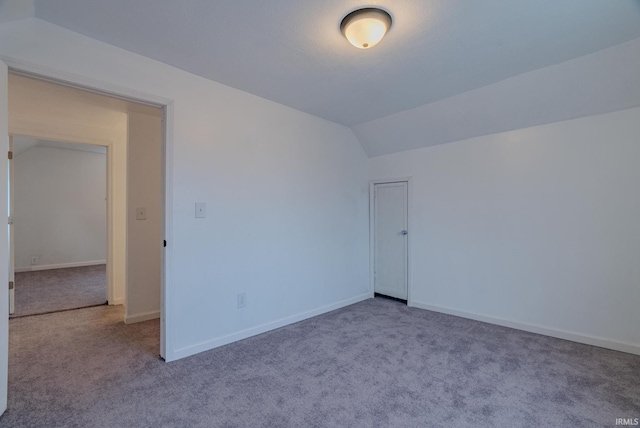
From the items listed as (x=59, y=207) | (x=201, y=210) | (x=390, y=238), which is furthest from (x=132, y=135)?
(x=59, y=207)

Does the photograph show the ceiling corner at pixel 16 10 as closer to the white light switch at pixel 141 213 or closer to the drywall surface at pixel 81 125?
the drywall surface at pixel 81 125

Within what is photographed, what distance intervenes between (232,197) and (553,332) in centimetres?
332

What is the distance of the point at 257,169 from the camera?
2.97 meters

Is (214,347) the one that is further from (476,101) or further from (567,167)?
(567,167)

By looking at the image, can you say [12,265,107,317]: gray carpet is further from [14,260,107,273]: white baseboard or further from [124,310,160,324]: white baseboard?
[124,310,160,324]: white baseboard

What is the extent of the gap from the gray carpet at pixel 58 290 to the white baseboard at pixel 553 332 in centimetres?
456

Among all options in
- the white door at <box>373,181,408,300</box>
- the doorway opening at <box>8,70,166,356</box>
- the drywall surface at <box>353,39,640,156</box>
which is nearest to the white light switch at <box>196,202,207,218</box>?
the doorway opening at <box>8,70,166,356</box>

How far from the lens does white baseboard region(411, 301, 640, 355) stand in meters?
2.50

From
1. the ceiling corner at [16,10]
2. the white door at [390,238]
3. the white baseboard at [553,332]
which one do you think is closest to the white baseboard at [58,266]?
the ceiling corner at [16,10]

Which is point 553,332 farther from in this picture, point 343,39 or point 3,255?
point 3,255

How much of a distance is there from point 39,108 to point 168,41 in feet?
8.07

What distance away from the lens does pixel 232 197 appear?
2775mm

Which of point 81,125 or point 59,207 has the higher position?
point 81,125

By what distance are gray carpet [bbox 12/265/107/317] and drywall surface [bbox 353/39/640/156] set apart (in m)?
4.55
